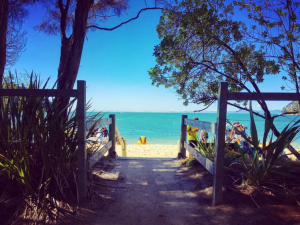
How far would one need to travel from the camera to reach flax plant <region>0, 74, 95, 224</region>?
271 cm

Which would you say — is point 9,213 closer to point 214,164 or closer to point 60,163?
point 60,163

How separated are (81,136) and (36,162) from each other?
65 centimetres

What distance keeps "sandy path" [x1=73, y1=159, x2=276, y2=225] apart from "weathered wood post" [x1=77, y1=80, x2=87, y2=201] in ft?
1.41

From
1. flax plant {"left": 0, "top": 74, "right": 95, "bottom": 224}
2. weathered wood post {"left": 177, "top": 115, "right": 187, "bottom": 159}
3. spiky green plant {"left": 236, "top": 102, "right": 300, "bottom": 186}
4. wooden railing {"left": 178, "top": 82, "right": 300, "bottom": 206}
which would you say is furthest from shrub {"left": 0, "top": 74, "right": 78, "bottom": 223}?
weathered wood post {"left": 177, "top": 115, "right": 187, "bottom": 159}

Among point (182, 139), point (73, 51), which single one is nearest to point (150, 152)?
point (182, 139)

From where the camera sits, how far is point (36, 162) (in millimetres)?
2969

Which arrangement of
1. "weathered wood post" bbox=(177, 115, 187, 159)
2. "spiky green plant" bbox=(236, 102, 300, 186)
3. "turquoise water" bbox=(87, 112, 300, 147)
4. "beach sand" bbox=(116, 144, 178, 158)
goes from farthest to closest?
"beach sand" bbox=(116, 144, 178, 158)
"turquoise water" bbox=(87, 112, 300, 147)
"weathered wood post" bbox=(177, 115, 187, 159)
"spiky green plant" bbox=(236, 102, 300, 186)

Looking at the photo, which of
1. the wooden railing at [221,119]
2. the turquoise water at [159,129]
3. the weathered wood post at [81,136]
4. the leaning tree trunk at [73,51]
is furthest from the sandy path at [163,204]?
the leaning tree trunk at [73,51]

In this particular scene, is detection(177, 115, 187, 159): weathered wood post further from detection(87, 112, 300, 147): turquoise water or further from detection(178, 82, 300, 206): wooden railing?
detection(178, 82, 300, 206): wooden railing

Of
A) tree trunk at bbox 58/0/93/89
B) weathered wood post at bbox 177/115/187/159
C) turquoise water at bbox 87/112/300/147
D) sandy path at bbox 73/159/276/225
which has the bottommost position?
turquoise water at bbox 87/112/300/147

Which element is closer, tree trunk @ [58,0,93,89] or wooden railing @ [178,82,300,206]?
wooden railing @ [178,82,300,206]

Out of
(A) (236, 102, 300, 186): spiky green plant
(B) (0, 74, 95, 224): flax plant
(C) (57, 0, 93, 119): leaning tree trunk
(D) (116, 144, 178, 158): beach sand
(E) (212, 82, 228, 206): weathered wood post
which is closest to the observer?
(B) (0, 74, 95, 224): flax plant

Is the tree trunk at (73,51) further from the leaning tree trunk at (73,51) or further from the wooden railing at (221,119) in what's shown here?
the wooden railing at (221,119)

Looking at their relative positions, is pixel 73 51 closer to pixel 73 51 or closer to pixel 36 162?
pixel 73 51
